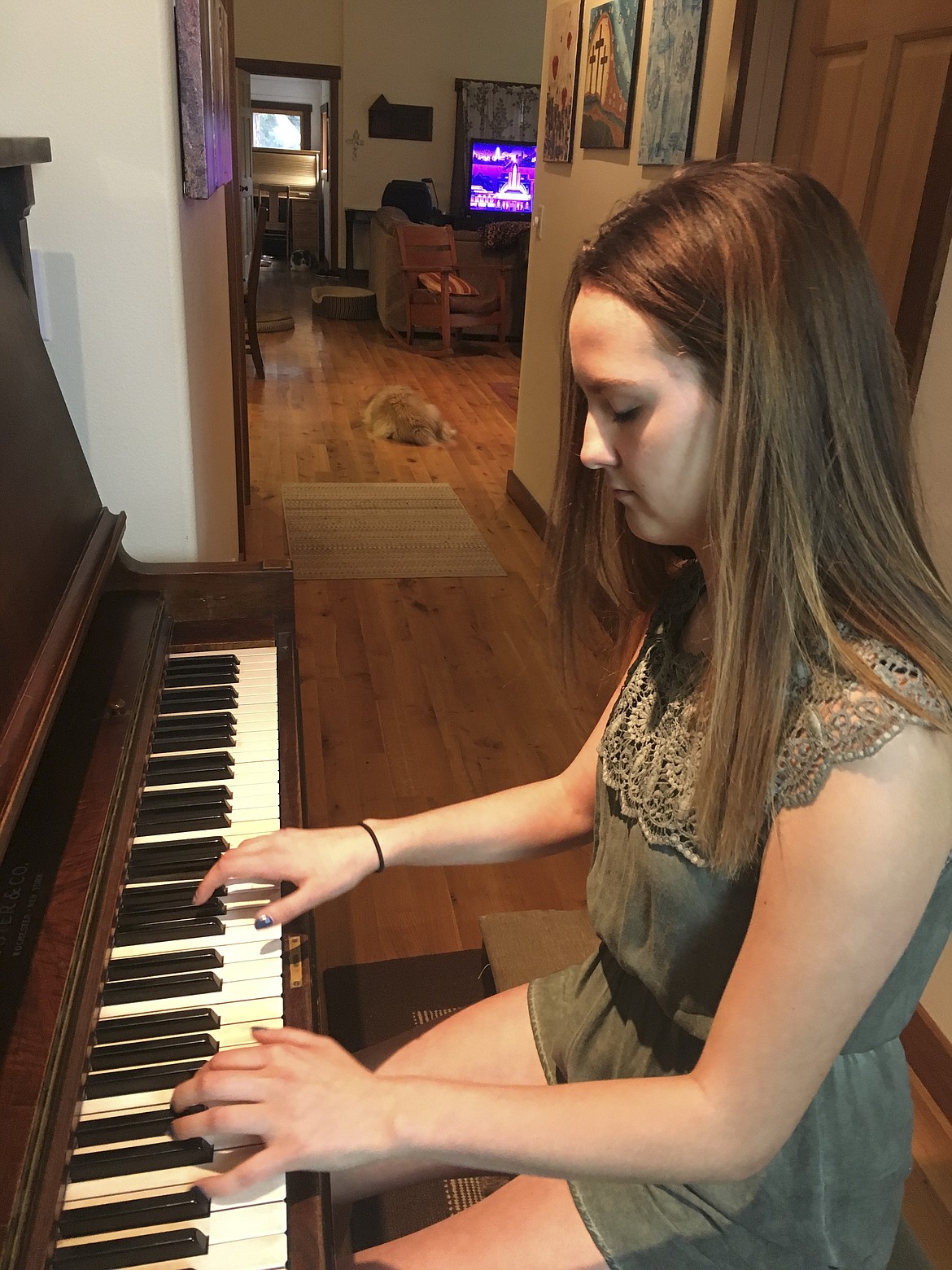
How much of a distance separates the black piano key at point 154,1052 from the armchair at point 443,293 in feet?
25.9

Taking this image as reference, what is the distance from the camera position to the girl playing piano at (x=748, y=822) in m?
0.73

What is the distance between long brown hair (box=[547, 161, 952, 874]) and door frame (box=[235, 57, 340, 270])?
35.4 feet

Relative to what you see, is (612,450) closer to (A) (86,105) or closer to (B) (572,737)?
(A) (86,105)

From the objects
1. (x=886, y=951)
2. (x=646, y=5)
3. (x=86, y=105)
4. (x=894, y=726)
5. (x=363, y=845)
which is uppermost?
(x=646, y=5)

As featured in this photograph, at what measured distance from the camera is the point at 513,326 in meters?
8.93

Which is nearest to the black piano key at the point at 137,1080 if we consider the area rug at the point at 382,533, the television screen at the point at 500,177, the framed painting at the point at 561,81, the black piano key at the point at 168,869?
the black piano key at the point at 168,869

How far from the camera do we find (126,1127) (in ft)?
2.43

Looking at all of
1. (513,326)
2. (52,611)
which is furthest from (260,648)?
(513,326)

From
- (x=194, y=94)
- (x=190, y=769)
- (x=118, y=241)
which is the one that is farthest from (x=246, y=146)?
(x=190, y=769)

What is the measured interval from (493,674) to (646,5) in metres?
2.08

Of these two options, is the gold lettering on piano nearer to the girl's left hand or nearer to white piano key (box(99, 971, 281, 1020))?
white piano key (box(99, 971, 281, 1020))

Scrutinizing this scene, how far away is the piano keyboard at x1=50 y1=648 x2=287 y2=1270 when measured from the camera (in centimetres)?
68

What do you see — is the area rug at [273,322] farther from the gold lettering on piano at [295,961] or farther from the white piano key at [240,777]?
the gold lettering on piano at [295,961]

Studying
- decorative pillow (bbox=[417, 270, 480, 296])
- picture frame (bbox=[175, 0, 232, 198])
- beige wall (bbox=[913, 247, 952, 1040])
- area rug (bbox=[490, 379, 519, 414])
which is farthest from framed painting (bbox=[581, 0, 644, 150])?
decorative pillow (bbox=[417, 270, 480, 296])
